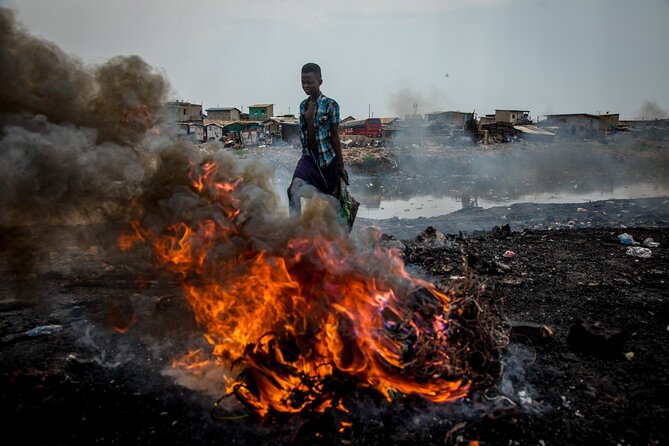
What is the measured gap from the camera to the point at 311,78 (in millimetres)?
5172

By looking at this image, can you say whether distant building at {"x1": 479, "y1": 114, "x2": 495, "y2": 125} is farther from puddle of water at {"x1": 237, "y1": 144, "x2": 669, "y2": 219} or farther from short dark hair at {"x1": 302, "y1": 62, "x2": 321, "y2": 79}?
short dark hair at {"x1": 302, "y1": 62, "x2": 321, "y2": 79}

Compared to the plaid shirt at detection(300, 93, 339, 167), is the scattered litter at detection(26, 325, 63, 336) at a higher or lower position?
lower

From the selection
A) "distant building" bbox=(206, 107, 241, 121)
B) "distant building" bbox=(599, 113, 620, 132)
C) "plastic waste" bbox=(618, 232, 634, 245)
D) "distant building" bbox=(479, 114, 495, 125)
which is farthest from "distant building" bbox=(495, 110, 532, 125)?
"plastic waste" bbox=(618, 232, 634, 245)

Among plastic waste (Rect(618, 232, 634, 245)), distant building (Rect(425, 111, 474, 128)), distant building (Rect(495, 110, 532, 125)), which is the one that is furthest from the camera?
distant building (Rect(495, 110, 532, 125))

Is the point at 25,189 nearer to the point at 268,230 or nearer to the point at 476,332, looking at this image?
the point at 268,230

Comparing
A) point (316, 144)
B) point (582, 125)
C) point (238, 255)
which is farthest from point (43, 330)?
point (582, 125)

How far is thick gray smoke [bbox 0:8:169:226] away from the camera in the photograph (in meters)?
3.39

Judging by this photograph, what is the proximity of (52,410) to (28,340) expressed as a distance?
4.65 ft

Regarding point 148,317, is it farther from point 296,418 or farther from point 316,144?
point 316,144

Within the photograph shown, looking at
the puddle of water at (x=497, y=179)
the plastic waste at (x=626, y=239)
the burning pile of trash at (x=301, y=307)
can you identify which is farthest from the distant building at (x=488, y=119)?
the burning pile of trash at (x=301, y=307)

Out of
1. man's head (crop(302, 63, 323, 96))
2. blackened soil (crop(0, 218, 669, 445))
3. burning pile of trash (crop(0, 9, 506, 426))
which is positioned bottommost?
blackened soil (crop(0, 218, 669, 445))

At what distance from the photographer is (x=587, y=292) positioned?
509 centimetres

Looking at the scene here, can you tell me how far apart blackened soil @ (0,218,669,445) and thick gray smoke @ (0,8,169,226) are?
71cm

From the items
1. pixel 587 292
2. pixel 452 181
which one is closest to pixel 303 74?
pixel 587 292
